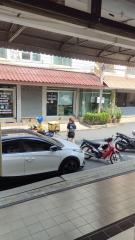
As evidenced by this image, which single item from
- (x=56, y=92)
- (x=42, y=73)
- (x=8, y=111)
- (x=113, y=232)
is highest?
(x=42, y=73)

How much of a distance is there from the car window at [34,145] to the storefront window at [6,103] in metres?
10.3

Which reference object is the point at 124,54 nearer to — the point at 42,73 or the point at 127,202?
the point at 127,202

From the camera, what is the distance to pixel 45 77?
1670 centimetres

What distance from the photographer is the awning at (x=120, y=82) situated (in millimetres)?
19734

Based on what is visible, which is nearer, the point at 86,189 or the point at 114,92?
the point at 86,189

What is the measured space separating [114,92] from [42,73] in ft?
24.1

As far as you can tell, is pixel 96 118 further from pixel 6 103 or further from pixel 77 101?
pixel 6 103

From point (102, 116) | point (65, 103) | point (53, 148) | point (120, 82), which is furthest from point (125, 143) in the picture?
point (120, 82)

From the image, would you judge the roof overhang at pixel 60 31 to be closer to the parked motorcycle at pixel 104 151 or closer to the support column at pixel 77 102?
the parked motorcycle at pixel 104 151

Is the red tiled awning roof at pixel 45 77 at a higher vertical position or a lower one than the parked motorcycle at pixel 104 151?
higher

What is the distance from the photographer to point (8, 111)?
55.2ft

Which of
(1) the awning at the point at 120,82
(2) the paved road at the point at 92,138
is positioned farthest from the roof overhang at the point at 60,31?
(1) the awning at the point at 120,82

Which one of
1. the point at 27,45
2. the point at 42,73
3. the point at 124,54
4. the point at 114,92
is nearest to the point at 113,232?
the point at 27,45

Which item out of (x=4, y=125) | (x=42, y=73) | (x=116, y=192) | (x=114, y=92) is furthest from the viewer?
(x=114, y=92)
